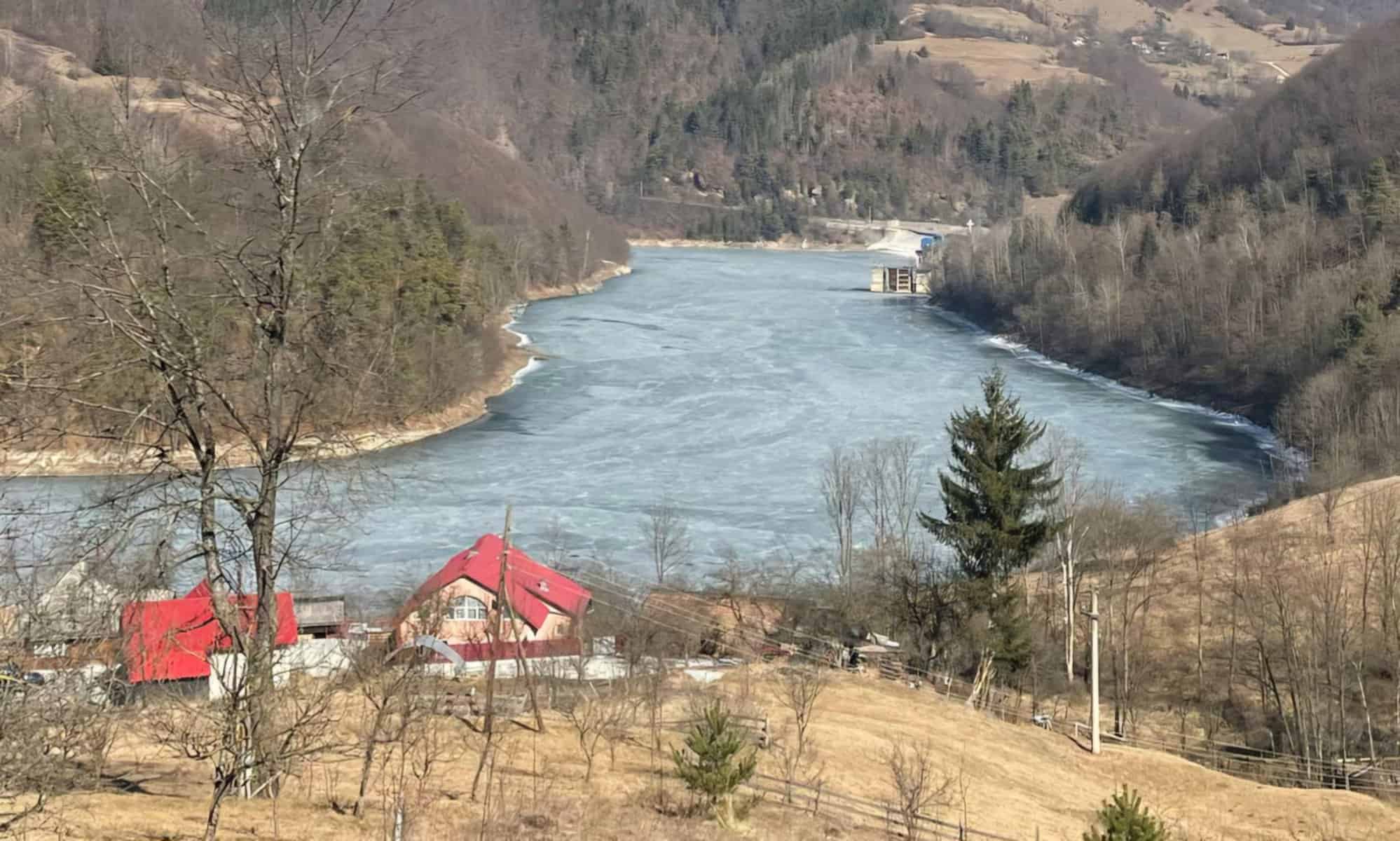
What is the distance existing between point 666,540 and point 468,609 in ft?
17.7

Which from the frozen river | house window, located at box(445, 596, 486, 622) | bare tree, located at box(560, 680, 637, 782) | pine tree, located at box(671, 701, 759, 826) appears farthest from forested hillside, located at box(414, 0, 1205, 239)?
pine tree, located at box(671, 701, 759, 826)

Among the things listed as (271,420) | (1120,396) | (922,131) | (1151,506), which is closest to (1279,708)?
(1151,506)

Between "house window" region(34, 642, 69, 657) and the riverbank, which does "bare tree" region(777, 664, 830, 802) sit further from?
"house window" region(34, 642, 69, 657)

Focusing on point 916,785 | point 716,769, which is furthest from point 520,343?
point 716,769

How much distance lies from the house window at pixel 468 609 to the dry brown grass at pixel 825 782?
407 centimetres

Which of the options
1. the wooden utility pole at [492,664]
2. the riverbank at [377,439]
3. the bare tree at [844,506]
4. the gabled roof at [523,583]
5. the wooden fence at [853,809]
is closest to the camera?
the riverbank at [377,439]

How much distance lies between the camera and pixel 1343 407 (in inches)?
1206

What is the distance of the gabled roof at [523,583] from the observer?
56.5ft

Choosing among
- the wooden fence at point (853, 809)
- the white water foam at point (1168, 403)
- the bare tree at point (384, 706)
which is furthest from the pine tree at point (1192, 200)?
the bare tree at point (384, 706)

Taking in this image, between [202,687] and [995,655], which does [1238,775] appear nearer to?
[995,655]

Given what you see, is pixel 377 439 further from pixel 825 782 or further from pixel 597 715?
pixel 825 782

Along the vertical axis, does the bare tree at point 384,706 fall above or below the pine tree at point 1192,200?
below

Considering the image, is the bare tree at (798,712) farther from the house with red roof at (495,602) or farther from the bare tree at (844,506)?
the bare tree at (844,506)

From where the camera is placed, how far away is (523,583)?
17.9 metres
